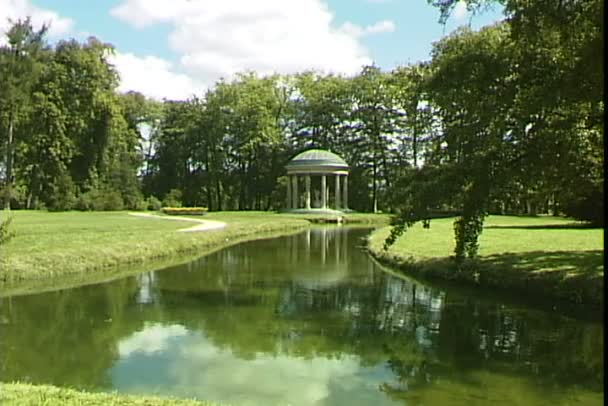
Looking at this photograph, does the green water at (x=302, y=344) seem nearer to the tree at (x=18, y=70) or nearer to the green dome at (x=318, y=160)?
the tree at (x=18, y=70)

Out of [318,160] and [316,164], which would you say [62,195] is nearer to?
[316,164]

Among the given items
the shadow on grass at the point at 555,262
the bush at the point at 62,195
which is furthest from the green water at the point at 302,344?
the bush at the point at 62,195

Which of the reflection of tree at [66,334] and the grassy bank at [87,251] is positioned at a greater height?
the grassy bank at [87,251]

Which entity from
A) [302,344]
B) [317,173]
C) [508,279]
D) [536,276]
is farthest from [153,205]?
[302,344]

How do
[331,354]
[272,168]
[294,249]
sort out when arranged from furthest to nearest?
1. [272,168]
2. [294,249]
3. [331,354]

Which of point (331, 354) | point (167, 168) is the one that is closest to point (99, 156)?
point (167, 168)

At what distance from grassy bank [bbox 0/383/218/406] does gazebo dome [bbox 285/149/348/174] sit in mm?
45813

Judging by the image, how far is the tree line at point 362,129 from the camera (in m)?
12.4

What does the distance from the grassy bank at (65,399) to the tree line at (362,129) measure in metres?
6.51

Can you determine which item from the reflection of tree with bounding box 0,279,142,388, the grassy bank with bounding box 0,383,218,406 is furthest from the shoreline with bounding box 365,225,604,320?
the grassy bank with bounding box 0,383,218,406

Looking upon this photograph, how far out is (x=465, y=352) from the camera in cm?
992

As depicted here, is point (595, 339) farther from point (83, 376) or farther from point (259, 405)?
point (83, 376)

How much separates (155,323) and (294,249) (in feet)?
47.7

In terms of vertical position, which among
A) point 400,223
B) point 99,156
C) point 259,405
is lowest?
point 259,405
